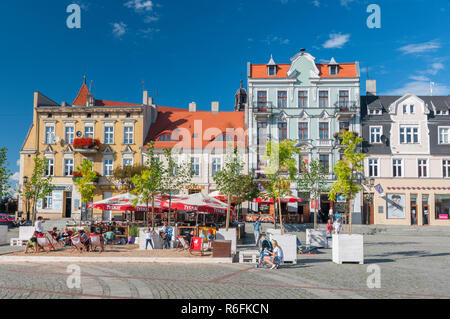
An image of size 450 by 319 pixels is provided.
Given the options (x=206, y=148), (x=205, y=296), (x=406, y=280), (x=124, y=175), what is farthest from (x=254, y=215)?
(x=205, y=296)

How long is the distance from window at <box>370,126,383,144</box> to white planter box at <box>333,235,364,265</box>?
2689 cm

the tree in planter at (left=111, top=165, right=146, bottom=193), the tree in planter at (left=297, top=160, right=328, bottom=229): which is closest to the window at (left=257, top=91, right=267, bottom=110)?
the tree in planter at (left=297, top=160, right=328, bottom=229)

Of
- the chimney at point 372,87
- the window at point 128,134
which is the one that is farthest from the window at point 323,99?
the window at point 128,134

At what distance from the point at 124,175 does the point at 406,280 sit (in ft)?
95.7

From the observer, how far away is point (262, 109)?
40.4 metres

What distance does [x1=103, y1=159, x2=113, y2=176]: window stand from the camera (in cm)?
4206

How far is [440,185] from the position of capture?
126 feet

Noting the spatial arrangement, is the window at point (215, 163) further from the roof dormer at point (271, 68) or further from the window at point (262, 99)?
the roof dormer at point (271, 68)

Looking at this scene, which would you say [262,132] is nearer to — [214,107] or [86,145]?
[214,107]

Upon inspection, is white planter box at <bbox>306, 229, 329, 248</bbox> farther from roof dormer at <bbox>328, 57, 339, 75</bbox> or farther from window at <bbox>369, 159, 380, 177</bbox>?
roof dormer at <bbox>328, 57, 339, 75</bbox>

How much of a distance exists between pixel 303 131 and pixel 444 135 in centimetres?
1316

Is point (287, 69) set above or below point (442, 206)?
above

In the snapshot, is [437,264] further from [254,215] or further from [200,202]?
[254,215]

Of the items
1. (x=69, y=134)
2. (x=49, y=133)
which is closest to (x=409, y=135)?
(x=69, y=134)
